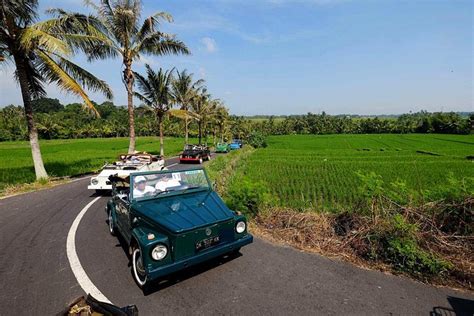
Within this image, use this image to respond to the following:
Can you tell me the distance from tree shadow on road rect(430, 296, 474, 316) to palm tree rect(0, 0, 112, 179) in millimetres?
11845

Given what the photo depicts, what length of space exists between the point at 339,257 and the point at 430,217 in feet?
6.22

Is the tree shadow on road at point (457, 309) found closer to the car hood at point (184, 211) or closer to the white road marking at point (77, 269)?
the car hood at point (184, 211)

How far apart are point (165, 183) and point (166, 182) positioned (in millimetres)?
31

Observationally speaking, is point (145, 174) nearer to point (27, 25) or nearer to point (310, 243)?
point (310, 243)

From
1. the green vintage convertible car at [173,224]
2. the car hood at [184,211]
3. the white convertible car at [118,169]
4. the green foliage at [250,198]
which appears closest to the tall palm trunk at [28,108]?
the white convertible car at [118,169]

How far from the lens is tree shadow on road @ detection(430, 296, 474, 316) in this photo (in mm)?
3285

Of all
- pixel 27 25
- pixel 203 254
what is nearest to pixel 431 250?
pixel 203 254

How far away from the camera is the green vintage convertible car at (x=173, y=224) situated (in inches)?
143

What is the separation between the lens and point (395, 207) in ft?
17.3

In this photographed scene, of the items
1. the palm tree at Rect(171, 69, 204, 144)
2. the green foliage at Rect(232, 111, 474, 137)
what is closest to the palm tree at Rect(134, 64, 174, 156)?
the palm tree at Rect(171, 69, 204, 144)

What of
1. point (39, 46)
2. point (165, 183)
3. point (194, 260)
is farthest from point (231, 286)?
point (39, 46)

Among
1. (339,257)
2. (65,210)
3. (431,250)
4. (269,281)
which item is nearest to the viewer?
(269,281)

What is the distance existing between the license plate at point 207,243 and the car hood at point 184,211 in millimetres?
246

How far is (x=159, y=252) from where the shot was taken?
3.58 metres
